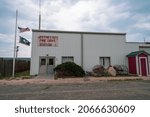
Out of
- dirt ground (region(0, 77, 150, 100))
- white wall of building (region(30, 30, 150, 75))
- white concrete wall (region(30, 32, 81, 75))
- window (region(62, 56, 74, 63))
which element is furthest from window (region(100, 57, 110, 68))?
dirt ground (region(0, 77, 150, 100))

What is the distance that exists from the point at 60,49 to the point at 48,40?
1.94 meters

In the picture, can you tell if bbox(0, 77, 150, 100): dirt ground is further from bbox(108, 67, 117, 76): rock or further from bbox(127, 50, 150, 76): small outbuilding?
bbox(127, 50, 150, 76): small outbuilding

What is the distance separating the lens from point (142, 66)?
770 inches

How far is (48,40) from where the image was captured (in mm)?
20109

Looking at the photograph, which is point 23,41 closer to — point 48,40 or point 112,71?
point 48,40

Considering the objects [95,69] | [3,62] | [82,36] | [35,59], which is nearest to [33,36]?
[35,59]

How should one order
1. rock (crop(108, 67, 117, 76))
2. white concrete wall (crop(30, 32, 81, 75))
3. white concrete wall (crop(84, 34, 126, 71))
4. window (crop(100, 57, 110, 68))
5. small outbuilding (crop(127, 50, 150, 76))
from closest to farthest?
1. rock (crop(108, 67, 117, 76))
2. small outbuilding (crop(127, 50, 150, 76))
3. white concrete wall (crop(30, 32, 81, 75))
4. white concrete wall (crop(84, 34, 126, 71))
5. window (crop(100, 57, 110, 68))

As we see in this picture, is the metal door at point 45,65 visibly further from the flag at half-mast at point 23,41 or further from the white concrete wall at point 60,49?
the flag at half-mast at point 23,41

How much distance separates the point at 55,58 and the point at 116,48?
8.57m

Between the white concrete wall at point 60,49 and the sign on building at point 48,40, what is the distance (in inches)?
15.5

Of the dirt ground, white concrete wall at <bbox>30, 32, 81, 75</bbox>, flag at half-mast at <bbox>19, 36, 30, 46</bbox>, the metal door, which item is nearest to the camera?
the dirt ground

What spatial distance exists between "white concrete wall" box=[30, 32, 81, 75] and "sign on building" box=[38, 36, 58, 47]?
1.29 ft

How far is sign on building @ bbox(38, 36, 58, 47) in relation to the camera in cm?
1995

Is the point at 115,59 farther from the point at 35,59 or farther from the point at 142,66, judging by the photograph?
the point at 35,59
